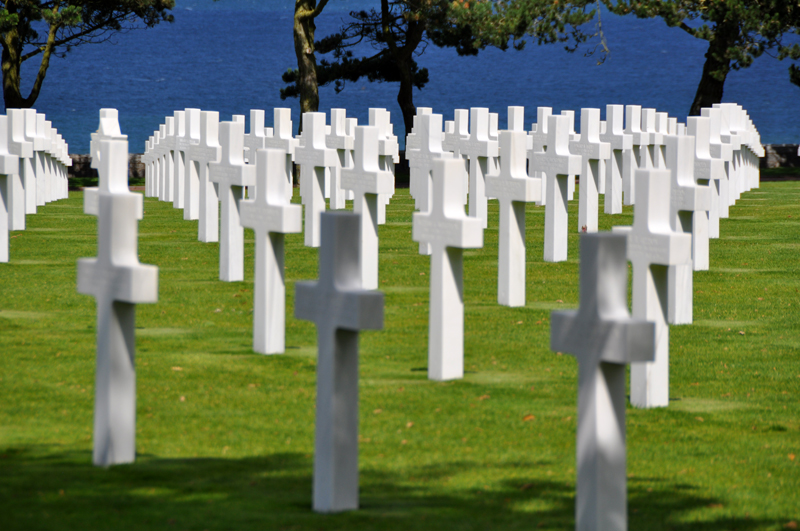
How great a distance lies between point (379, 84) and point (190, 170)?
117949 mm

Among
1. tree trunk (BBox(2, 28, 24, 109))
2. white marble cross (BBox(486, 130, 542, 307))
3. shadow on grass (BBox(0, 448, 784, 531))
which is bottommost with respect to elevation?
shadow on grass (BBox(0, 448, 784, 531))

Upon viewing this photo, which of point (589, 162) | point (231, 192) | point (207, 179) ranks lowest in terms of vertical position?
point (231, 192)

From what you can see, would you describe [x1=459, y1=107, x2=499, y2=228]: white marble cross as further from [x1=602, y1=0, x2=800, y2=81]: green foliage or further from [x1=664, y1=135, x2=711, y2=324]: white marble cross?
[x1=602, y1=0, x2=800, y2=81]: green foliage

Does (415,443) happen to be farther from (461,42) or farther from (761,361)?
(461,42)

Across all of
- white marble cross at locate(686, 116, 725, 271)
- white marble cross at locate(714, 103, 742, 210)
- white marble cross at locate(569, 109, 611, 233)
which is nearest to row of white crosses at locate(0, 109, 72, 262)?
white marble cross at locate(569, 109, 611, 233)

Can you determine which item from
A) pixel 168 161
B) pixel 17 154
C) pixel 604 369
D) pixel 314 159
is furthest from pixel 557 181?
pixel 168 161

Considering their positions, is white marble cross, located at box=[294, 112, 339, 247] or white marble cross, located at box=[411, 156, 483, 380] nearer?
white marble cross, located at box=[411, 156, 483, 380]

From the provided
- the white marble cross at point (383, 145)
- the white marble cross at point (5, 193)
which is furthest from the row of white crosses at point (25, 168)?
the white marble cross at point (383, 145)

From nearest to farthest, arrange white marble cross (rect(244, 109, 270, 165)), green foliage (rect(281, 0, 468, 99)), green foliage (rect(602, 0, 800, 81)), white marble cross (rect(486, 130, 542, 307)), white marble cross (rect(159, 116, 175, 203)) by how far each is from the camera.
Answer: white marble cross (rect(486, 130, 542, 307)), white marble cross (rect(244, 109, 270, 165)), white marble cross (rect(159, 116, 175, 203)), green foliage (rect(602, 0, 800, 81)), green foliage (rect(281, 0, 468, 99))

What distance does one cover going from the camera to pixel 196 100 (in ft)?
419

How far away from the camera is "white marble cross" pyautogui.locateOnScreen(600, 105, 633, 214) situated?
18281mm

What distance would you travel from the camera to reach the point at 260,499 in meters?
4.94

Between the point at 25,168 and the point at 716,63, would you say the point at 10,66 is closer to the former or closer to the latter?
the point at 25,168

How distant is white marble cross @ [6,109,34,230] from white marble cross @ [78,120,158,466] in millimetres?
9162
